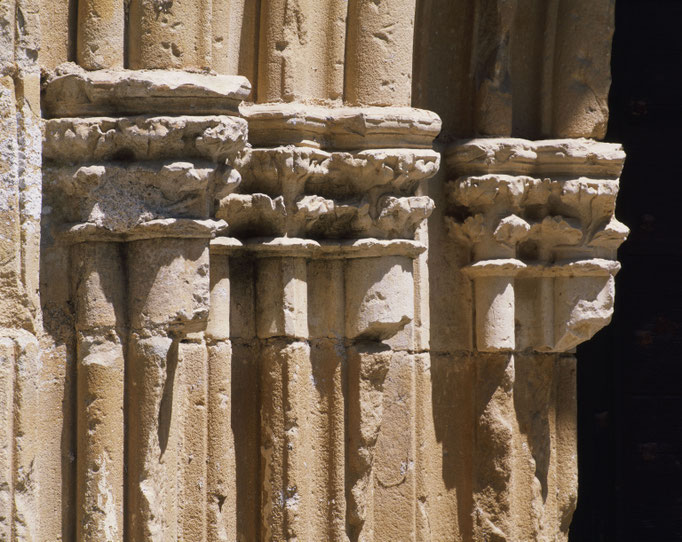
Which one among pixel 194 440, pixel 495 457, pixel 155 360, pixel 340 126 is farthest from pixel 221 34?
pixel 495 457

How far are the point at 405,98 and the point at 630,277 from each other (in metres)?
1.41

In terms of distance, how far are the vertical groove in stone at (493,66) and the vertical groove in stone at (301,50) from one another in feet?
1.74

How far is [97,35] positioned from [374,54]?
810 mm

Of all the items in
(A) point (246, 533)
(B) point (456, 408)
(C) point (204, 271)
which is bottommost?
(A) point (246, 533)

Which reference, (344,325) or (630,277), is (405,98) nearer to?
(344,325)

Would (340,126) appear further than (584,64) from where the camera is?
No

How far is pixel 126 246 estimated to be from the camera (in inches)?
131

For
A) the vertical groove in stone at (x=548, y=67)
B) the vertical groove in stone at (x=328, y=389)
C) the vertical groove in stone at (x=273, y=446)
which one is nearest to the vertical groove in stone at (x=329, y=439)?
the vertical groove in stone at (x=328, y=389)

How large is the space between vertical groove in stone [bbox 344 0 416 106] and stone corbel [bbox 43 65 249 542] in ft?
2.13

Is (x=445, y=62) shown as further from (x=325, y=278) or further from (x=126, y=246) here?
(x=126, y=246)

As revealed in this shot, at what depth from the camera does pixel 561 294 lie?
4336 millimetres

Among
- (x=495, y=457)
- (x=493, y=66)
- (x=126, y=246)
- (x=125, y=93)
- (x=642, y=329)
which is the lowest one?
(x=495, y=457)

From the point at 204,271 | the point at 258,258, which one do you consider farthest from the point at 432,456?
the point at 204,271

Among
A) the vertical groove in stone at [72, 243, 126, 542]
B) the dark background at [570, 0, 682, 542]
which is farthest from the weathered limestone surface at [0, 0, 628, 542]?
the dark background at [570, 0, 682, 542]
